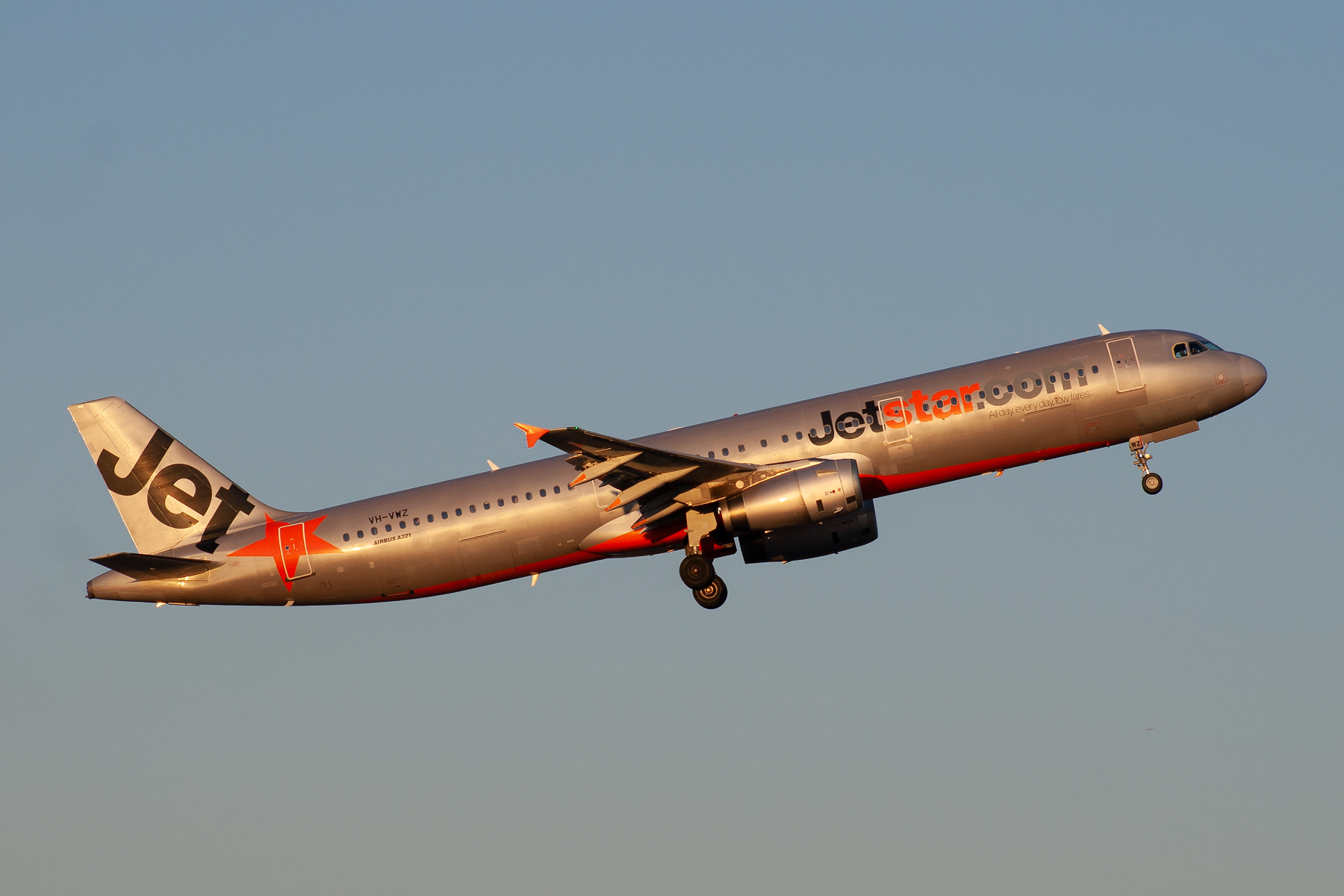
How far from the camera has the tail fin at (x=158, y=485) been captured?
Result: 52156 mm

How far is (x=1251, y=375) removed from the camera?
159 feet

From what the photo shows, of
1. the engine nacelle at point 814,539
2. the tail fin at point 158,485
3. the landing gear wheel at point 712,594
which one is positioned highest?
the tail fin at point 158,485

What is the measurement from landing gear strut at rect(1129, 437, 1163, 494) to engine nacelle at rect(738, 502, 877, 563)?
8079 mm

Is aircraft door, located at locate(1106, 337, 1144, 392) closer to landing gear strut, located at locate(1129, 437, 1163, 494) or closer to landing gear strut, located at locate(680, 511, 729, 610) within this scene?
landing gear strut, located at locate(1129, 437, 1163, 494)

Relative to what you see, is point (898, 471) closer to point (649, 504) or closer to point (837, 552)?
point (837, 552)

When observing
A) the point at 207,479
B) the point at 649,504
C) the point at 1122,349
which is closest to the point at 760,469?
the point at 649,504

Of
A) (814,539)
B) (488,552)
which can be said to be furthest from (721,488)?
(488,552)

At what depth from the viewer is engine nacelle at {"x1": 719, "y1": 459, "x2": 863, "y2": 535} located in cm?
4538

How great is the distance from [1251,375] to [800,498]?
14.6 m

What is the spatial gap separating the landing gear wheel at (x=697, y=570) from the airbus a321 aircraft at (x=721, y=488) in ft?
0.15

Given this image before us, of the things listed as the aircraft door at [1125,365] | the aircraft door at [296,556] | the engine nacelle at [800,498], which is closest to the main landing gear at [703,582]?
the engine nacelle at [800,498]

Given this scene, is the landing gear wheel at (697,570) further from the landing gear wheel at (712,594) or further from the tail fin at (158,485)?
the tail fin at (158,485)

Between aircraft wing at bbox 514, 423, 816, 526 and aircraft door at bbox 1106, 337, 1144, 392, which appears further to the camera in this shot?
aircraft door at bbox 1106, 337, 1144, 392

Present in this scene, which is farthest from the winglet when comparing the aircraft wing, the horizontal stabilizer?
the horizontal stabilizer
